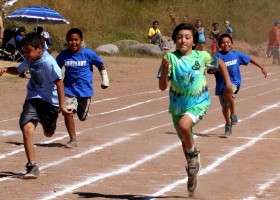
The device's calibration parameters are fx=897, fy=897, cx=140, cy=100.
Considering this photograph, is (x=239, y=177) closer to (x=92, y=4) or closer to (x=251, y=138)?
(x=251, y=138)

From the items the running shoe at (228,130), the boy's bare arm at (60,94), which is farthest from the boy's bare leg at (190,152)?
the running shoe at (228,130)

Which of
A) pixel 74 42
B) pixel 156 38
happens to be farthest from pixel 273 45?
pixel 74 42

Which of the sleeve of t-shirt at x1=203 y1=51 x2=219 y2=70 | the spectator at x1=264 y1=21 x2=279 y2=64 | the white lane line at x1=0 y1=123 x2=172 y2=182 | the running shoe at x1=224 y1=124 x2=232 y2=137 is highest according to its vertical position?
the sleeve of t-shirt at x1=203 y1=51 x2=219 y2=70

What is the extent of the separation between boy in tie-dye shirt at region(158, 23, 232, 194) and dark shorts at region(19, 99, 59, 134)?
1788mm

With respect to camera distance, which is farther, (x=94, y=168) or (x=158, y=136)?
(x=158, y=136)

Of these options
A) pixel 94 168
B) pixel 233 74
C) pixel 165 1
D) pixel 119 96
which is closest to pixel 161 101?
pixel 119 96

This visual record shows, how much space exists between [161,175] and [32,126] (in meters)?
1.48

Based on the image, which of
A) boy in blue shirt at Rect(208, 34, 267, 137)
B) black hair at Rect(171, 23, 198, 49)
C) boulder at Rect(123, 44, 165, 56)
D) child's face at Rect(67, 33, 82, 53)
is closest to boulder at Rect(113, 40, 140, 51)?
boulder at Rect(123, 44, 165, 56)

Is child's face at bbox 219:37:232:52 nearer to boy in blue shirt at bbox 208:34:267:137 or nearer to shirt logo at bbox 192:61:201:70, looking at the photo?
boy in blue shirt at bbox 208:34:267:137

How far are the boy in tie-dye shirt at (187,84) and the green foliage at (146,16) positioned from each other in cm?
2482

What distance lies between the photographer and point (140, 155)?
11.2 meters

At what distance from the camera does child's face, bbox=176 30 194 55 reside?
8.45 m

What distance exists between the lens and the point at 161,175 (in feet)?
31.7

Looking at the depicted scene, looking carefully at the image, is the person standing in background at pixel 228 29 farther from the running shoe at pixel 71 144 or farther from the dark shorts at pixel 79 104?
the running shoe at pixel 71 144
